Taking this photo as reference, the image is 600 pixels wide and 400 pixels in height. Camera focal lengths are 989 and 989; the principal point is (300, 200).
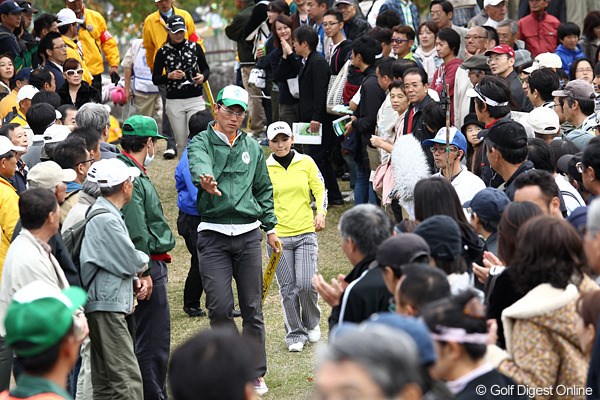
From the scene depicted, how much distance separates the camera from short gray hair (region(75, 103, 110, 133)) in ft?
29.8

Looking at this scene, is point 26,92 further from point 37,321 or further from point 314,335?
point 37,321

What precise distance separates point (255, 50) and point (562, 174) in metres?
7.84

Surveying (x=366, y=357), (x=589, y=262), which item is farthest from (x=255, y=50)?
(x=366, y=357)

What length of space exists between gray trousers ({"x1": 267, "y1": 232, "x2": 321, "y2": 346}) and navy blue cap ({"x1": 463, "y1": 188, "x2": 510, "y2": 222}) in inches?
117

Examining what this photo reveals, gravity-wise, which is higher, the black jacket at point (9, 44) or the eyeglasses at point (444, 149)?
the eyeglasses at point (444, 149)

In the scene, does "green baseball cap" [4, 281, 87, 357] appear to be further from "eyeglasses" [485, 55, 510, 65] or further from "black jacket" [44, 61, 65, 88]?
"black jacket" [44, 61, 65, 88]

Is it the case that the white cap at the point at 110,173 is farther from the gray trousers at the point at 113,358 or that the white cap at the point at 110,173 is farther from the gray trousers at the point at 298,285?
the gray trousers at the point at 298,285

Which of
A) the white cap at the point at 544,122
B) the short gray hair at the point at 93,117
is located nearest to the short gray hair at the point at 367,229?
the white cap at the point at 544,122

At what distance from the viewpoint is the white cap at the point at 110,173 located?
6.84 metres

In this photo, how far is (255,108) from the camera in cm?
1552

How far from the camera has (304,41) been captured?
41.0 feet

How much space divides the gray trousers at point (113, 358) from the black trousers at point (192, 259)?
2.51 m

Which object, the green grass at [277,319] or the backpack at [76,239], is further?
the green grass at [277,319]

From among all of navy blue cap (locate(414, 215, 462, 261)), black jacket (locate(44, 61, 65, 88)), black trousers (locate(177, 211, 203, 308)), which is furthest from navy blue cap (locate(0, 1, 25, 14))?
navy blue cap (locate(414, 215, 462, 261))
